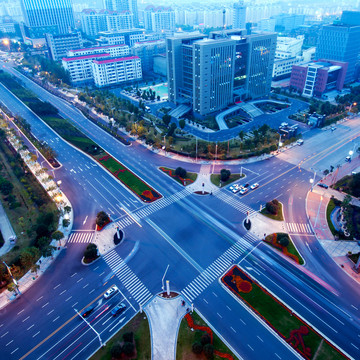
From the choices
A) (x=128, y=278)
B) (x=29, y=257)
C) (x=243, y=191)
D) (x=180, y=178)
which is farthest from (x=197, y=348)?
(x=180, y=178)

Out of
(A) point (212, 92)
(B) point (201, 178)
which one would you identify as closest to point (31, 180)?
(B) point (201, 178)

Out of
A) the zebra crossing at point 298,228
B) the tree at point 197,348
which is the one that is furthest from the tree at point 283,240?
the tree at point 197,348

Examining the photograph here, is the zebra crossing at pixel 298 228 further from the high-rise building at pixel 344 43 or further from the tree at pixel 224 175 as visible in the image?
the high-rise building at pixel 344 43

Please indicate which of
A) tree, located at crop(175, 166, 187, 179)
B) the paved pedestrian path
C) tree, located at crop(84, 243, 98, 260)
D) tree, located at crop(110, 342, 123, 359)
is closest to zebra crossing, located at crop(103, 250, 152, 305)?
the paved pedestrian path

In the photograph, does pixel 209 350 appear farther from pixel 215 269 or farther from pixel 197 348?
pixel 215 269

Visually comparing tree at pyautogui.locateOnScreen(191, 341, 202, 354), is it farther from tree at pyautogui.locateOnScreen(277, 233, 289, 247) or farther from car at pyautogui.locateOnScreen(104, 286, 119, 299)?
tree at pyautogui.locateOnScreen(277, 233, 289, 247)

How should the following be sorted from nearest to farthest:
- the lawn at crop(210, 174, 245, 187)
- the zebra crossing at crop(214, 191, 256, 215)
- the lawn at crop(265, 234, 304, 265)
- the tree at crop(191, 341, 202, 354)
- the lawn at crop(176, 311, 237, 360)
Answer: the tree at crop(191, 341, 202, 354)
the lawn at crop(176, 311, 237, 360)
the lawn at crop(265, 234, 304, 265)
the zebra crossing at crop(214, 191, 256, 215)
the lawn at crop(210, 174, 245, 187)
